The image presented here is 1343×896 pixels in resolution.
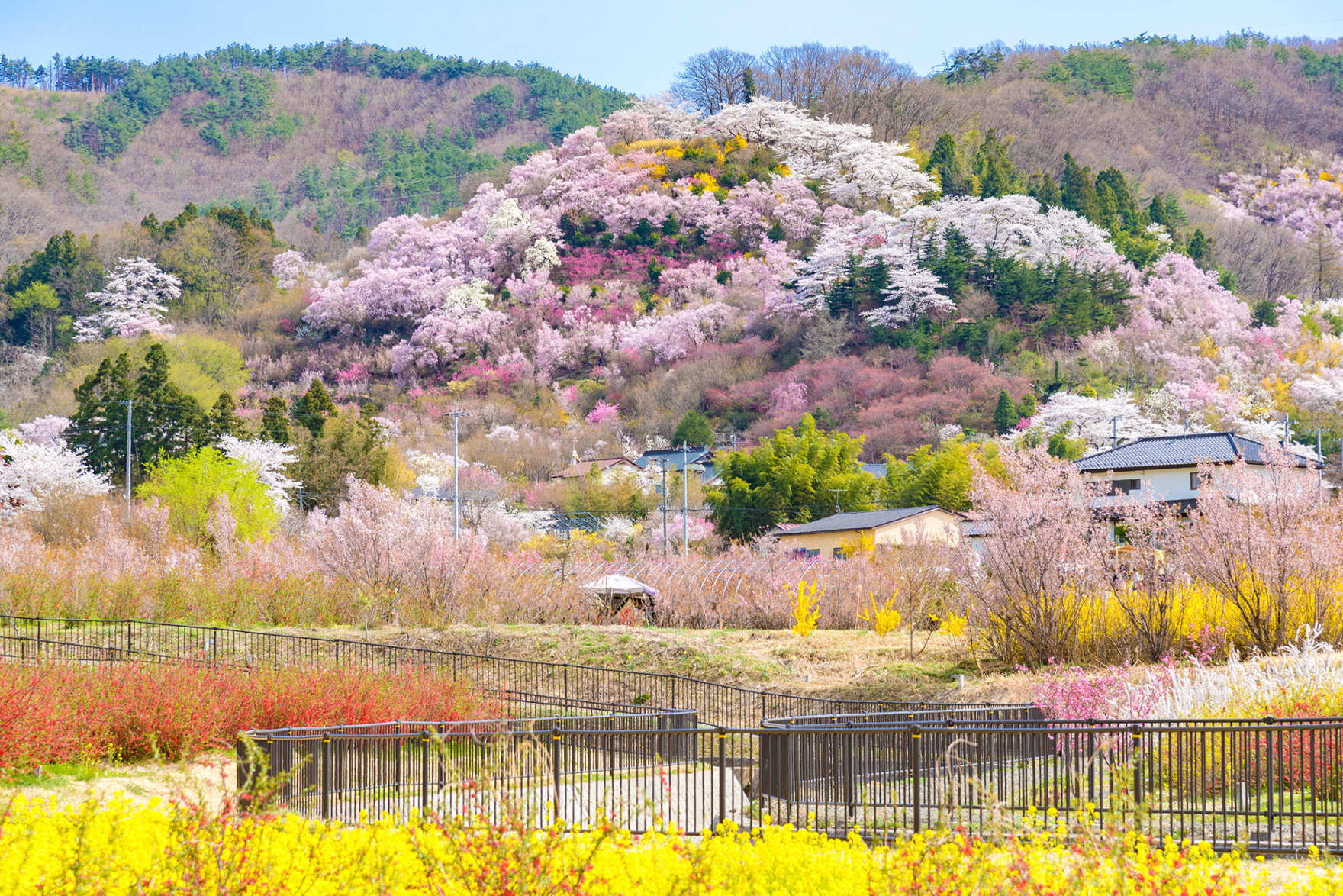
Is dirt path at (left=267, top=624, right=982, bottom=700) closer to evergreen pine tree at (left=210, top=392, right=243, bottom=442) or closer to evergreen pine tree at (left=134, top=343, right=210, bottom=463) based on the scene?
evergreen pine tree at (left=210, top=392, right=243, bottom=442)

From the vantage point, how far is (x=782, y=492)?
47.0 meters

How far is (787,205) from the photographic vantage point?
83.8 meters

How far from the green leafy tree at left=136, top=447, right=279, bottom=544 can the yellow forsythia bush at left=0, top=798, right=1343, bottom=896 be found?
32.6 meters

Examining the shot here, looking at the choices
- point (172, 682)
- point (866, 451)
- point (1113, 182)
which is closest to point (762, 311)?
point (866, 451)

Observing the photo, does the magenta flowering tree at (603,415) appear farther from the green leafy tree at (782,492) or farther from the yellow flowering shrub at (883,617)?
the yellow flowering shrub at (883,617)

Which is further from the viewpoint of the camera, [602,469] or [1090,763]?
[602,469]

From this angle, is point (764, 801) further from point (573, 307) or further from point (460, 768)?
point (573, 307)

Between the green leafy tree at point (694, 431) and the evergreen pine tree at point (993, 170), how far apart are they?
27.3 metres

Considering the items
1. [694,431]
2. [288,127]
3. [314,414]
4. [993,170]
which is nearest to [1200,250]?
[993,170]

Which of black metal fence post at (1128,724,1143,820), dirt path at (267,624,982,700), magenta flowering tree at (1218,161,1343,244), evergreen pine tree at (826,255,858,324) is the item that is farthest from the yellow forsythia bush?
magenta flowering tree at (1218,161,1343,244)

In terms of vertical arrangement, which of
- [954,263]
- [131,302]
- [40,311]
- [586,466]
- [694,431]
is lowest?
[586,466]

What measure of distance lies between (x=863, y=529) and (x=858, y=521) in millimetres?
1391

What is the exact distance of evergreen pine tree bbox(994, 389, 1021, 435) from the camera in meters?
53.3

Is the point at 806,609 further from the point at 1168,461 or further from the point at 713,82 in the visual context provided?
the point at 713,82
